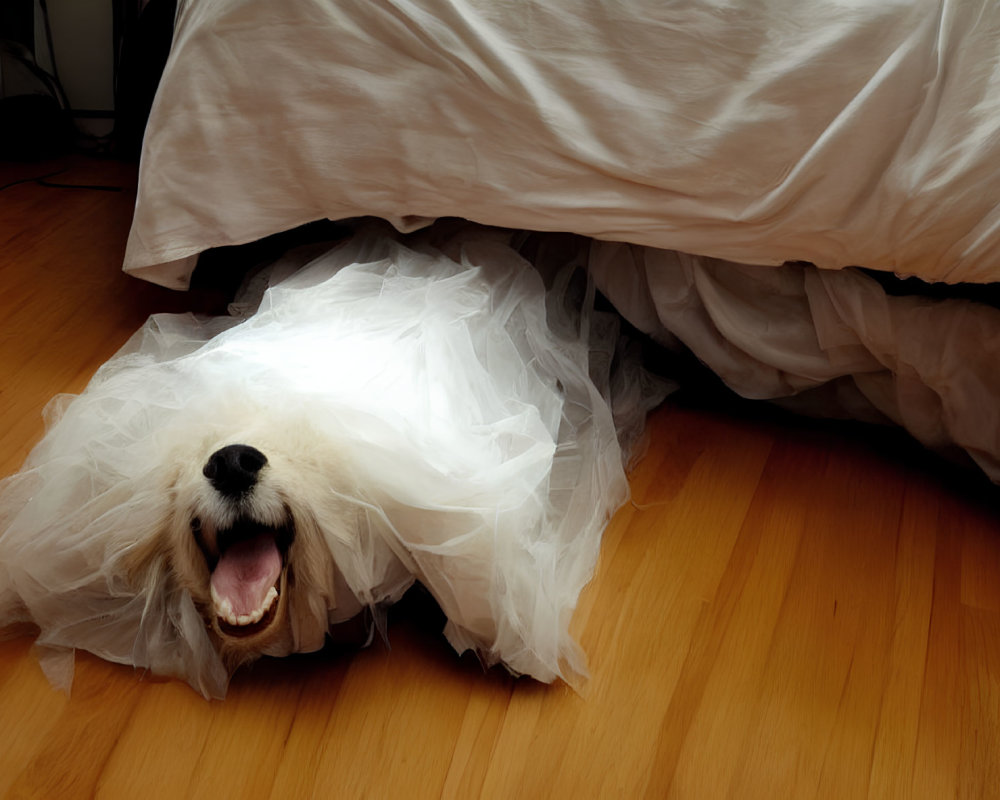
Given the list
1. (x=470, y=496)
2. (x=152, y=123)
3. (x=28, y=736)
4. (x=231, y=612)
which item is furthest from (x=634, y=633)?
(x=152, y=123)

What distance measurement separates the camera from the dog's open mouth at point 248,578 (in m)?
0.89

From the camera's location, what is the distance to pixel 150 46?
191 cm

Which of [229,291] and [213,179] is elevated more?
[213,179]

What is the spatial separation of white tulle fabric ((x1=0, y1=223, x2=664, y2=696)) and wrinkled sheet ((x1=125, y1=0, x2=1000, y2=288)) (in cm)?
20

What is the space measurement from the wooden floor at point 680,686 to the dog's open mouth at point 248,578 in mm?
119

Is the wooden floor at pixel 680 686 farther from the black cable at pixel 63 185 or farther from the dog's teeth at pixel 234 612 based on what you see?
the black cable at pixel 63 185

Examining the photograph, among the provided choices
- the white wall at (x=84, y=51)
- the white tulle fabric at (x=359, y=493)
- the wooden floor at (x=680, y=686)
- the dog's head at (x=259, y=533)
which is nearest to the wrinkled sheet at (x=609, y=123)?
the white tulle fabric at (x=359, y=493)

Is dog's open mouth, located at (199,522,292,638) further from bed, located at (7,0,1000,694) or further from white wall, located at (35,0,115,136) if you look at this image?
white wall, located at (35,0,115,136)

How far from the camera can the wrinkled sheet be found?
1.05 meters

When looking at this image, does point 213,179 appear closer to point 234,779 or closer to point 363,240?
point 363,240

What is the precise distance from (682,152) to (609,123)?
0.09 metres

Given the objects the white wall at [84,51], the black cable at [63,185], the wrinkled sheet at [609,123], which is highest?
the wrinkled sheet at [609,123]

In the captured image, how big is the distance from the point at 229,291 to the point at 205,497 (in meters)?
0.76

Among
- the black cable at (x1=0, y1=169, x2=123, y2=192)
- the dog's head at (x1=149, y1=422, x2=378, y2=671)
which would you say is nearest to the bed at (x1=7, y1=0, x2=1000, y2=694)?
the dog's head at (x1=149, y1=422, x2=378, y2=671)
